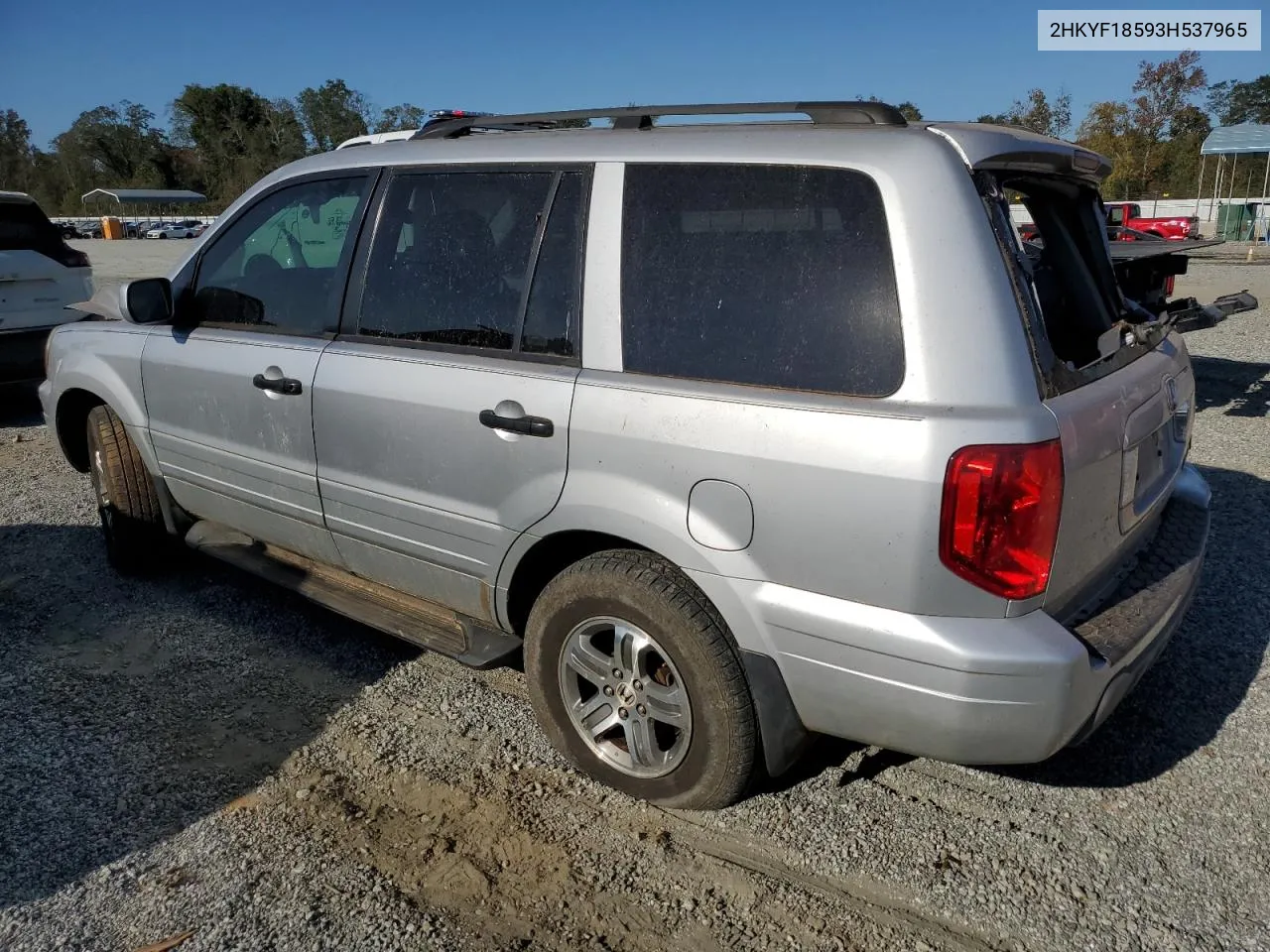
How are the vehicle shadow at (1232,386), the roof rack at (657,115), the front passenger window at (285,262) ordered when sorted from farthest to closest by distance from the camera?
1. the vehicle shadow at (1232,386)
2. the front passenger window at (285,262)
3. the roof rack at (657,115)

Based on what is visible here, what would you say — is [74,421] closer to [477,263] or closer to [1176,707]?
[477,263]

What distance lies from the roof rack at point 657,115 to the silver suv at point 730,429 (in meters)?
0.01

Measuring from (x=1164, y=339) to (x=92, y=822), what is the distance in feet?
12.3

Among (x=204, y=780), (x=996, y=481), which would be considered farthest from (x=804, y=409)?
(x=204, y=780)

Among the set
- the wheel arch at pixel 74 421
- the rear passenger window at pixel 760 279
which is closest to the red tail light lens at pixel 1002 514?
the rear passenger window at pixel 760 279

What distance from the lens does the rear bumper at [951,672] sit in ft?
7.41

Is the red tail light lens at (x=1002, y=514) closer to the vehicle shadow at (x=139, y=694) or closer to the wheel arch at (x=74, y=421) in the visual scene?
the vehicle shadow at (x=139, y=694)

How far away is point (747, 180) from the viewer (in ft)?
8.53

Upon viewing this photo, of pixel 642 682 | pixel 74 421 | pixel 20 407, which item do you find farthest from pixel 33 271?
pixel 642 682

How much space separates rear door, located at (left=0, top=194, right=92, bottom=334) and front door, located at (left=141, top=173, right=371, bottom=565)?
188 inches

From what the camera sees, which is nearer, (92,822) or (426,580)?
(92,822)

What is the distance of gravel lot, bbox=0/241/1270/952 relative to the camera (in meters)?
2.48

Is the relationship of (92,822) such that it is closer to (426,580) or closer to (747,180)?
(426,580)

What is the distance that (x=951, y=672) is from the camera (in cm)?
226
